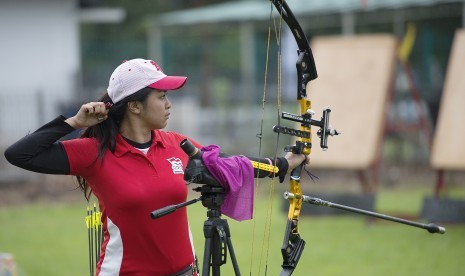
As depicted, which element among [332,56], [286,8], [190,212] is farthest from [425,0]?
[286,8]

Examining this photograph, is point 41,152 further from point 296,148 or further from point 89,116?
point 296,148

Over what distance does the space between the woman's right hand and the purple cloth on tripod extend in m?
0.51

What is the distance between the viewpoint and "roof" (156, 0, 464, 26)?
16.8 meters

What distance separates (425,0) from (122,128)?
43.0 feet

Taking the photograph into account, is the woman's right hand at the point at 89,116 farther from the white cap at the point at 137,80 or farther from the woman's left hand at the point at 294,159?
the woman's left hand at the point at 294,159

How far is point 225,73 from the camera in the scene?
81.8 feet

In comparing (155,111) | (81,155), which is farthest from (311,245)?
(81,155)

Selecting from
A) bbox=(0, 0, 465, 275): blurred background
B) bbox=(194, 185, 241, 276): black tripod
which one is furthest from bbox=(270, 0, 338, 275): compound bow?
bbox=(0, 0, 465, 275): blurred background

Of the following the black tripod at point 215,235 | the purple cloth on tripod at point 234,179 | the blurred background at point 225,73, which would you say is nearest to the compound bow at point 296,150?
the purple cloth on tripod at point 234,179

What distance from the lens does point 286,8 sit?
187 inches

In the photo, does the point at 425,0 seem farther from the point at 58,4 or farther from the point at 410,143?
the point at 58,4

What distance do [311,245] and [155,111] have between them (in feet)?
18.5

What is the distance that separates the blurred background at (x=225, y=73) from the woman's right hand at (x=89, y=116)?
29.9ft

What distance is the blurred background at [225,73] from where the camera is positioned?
16094mm
